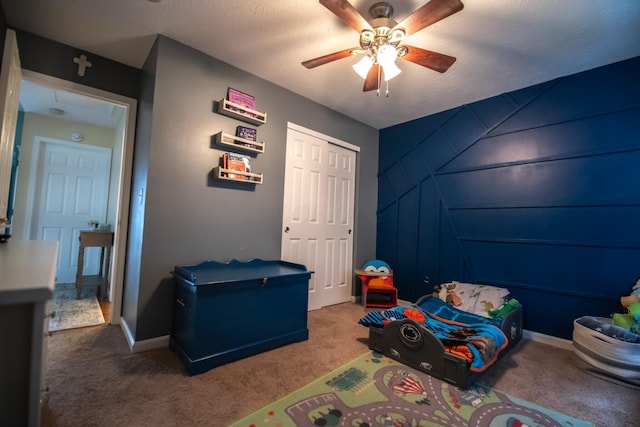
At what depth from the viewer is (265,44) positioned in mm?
2279

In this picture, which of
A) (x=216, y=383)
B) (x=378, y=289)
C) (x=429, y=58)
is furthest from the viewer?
(x=378, y=289)

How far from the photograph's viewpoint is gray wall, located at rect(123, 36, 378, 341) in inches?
86.0

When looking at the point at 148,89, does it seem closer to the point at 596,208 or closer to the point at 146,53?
the point at 146,53

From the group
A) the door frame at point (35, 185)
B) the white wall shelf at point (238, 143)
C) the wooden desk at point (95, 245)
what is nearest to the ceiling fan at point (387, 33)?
the white wall shelf at point (238, 143)

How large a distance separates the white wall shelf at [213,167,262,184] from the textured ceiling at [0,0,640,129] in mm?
1007

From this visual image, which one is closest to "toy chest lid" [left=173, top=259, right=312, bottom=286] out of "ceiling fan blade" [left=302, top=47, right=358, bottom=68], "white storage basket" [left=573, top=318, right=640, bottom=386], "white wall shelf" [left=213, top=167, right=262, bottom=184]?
"white wall shelf" [left=213, top=167, right=262, bottom=184]

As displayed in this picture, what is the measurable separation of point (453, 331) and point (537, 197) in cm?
160

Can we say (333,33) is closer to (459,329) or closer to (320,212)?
(320,212)

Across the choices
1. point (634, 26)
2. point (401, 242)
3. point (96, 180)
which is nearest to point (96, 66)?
point (96, 180)

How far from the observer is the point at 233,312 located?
1.98 m

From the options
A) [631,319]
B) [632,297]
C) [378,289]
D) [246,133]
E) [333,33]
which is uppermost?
[333,33]

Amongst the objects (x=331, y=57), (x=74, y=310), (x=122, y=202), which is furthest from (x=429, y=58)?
(x=74, y=310)

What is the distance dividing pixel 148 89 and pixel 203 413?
2.45m

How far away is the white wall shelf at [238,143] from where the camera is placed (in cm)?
243
